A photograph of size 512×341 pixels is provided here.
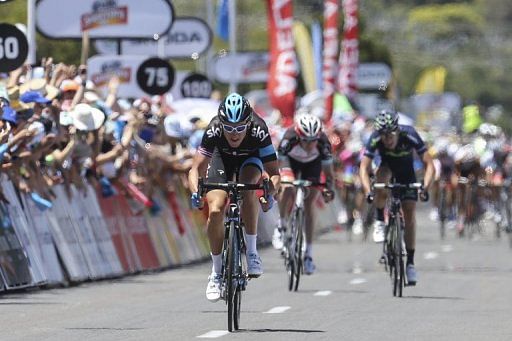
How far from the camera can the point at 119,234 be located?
2370cm

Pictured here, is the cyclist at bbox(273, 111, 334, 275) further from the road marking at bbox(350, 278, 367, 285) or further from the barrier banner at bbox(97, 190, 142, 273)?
the barrier banner at bbox(97, 190, 142, 273)

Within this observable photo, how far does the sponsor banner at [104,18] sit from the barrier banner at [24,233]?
311 inches

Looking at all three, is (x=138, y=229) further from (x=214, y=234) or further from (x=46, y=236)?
(x=214, y=234)

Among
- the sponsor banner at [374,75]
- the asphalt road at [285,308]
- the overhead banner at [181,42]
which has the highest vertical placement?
the sponsor banner at [374,75]

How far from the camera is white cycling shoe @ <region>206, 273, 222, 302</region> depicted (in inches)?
625

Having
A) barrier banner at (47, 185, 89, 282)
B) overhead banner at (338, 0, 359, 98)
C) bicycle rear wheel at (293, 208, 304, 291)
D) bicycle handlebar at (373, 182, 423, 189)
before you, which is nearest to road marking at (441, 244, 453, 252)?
Result: bicycle rear wheel at (293, 208, 304, 291)

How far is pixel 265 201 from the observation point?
15.9 m

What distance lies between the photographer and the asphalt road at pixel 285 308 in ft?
50.7

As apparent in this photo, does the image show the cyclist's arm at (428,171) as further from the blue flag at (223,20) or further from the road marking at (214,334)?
the blue flag at (223,20)

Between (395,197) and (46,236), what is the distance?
388 cm

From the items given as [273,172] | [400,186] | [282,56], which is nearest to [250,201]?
[273,172]

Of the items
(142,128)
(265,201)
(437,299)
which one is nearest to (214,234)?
(265,201)

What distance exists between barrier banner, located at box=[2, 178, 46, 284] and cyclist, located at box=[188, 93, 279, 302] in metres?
4.31

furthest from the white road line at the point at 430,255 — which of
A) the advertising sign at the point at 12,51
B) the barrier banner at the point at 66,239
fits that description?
the advertising sign at the point at 12,51
